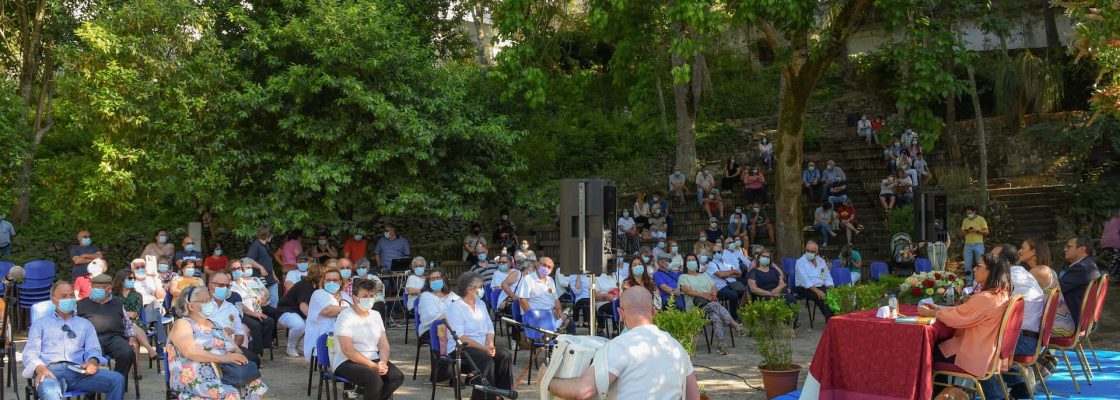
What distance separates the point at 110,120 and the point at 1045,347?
12331 millimetres

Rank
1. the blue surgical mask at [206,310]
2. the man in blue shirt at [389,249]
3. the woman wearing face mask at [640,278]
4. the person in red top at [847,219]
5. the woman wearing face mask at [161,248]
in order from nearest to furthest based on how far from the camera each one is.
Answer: the blue surgical mask at [206,310], the woman wearing face mask at [640,278], the woman wearing face mask at [161,248], the man in blue shirt at [389,249], the person in red top at [847,219]

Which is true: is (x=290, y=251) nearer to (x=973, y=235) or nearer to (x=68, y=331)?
(x=68, y=331)

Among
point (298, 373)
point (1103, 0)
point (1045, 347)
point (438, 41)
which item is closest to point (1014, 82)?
point (438, 41)

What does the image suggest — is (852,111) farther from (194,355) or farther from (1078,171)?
(194,355)

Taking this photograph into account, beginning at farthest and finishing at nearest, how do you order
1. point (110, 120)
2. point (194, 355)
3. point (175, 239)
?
point (175, 239), point (110, 120), point (194, 355)

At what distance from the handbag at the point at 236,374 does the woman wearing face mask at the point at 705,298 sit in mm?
5644

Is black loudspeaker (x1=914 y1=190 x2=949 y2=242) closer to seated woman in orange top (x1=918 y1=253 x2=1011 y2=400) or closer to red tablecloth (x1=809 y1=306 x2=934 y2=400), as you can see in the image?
seated woman in orange top (x1=918 y1=253 x2=1011 y2=400)

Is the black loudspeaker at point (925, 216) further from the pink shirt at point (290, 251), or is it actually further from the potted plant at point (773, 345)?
the pink shirt at point (290, 251)

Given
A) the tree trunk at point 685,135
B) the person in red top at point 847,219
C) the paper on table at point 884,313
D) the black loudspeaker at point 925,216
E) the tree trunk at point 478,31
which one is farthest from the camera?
the tree trunk at point 478,31

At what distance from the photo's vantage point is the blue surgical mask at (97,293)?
8289 mm

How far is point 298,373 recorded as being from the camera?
9.94 metres

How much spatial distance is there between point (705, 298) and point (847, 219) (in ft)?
26.9

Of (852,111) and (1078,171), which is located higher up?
(852,111)

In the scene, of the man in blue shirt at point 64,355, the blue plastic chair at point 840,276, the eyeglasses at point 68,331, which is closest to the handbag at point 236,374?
the man in blue shirt at point 64,355
